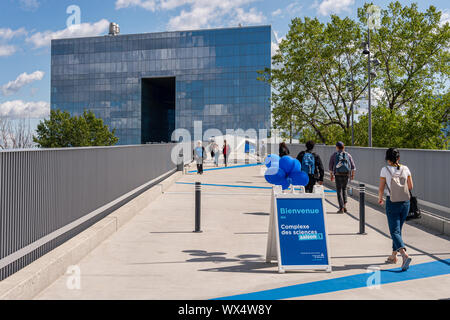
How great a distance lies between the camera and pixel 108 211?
398 inches

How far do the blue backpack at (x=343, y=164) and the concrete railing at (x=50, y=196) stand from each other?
227 inches

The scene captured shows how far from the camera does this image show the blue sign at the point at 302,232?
6.55 meters

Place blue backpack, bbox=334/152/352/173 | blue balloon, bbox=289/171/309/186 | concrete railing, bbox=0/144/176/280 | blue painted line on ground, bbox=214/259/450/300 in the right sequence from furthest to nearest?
blue backpack, bbox=334/152/352/173 → blue balloon, bbox=289/171/309/186 → blue painted line on ground, bbox=214/259/450/300 → concrete railing, bbox=0/144/176/280

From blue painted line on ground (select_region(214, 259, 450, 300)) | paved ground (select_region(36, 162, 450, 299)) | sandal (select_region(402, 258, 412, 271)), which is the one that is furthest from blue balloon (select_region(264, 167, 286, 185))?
sandal (select_region(402, 258, 412, 271))

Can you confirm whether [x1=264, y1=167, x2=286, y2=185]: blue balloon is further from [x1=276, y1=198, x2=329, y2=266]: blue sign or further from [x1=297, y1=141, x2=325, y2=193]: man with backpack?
[x1=297, y1=141, x2=325, y2=193]: man with backpack

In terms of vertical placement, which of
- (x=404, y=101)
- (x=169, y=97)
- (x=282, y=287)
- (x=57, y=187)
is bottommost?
(x=282, y=287)

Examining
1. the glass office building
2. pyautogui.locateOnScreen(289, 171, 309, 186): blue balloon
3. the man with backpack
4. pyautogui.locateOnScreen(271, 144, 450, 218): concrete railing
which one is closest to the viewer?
pyautogui.locateOnScreen(289, 171, 309, 186): blue balloon

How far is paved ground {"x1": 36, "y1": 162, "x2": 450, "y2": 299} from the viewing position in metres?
5.54

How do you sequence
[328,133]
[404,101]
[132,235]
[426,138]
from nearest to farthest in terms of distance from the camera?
1. [132,235]
2. [426,138]
3. [404,101]
4. [328,133]

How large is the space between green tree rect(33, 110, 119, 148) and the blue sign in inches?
2732

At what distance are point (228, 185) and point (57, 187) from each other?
533 inches

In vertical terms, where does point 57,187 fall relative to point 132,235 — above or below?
above
